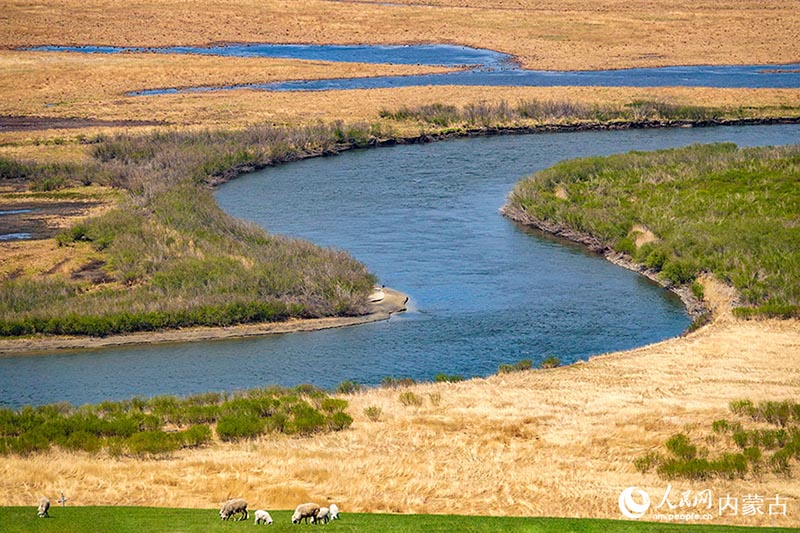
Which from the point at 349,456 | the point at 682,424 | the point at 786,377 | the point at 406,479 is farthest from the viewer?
the point at 786,377

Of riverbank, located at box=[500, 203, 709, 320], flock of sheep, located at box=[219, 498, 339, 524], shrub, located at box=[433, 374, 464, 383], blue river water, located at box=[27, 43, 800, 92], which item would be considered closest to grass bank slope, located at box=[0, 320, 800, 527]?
shrub, located at box=[433, 374, 464, 383]

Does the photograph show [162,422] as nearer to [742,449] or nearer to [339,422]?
[339,422]

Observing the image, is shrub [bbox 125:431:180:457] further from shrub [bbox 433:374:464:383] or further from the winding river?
shrub [bbox 433:374:464:383]

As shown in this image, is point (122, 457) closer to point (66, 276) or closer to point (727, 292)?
point (66, 276)

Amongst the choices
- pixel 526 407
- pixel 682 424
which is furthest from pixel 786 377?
pixel 526 407

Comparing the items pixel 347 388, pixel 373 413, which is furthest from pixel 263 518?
pixel 347 388

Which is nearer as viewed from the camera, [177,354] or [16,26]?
[177,354]
